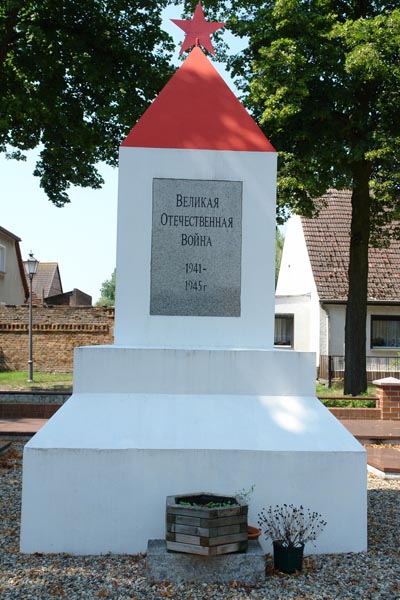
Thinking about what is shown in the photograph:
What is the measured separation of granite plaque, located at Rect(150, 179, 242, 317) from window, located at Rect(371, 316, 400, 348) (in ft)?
60.0

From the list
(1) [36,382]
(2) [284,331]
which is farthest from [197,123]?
(2) [284,331]

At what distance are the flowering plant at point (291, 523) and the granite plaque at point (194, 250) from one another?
201 cm

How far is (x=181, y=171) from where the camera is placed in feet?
21.2

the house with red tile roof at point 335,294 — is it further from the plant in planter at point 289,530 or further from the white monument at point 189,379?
the plant in planter at point 289,530

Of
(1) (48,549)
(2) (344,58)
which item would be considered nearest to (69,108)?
(2) (344,58)

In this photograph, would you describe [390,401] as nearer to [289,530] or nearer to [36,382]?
[289,530]

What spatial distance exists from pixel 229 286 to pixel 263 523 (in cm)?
231

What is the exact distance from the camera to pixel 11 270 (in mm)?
33125

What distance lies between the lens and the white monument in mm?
5172

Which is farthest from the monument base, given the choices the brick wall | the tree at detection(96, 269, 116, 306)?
the tree at detection(96, 269, 116, 306)

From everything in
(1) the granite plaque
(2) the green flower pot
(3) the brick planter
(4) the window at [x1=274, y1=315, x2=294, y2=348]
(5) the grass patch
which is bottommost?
(5) the grass patch

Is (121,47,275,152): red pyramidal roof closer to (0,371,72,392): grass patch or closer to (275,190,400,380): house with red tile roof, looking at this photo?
(0,371,72,392): grass patch

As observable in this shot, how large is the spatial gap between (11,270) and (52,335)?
10730 mm

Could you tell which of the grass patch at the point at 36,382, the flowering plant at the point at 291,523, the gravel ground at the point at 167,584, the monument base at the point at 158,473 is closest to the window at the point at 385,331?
the grass patch at the point at 36,382
